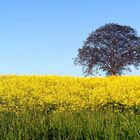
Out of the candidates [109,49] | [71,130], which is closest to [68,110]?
[71,130]

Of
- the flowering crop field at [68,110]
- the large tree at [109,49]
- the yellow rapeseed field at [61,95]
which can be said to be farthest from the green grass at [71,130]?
the large tree at [109,49]

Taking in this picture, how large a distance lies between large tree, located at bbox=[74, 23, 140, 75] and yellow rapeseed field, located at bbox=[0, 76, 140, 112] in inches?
1055

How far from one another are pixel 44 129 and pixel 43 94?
513 inches

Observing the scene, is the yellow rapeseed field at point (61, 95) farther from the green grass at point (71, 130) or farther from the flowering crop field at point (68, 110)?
the green grass at point (71, 130)

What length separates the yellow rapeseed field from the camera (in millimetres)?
21734

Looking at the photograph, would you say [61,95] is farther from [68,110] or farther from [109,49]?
[109,49]

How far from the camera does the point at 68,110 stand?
60.4 ft

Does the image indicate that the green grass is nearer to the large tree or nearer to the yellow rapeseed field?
the yellow rapeseed field

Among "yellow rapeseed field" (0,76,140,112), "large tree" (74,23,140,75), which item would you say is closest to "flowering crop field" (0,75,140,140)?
"yellow rapeseed field" (0,76,140,112)

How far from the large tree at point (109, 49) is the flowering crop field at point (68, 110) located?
23.9 metres

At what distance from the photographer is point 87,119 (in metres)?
12.6

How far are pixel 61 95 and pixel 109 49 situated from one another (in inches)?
1382

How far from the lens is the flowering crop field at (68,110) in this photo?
35.9ft

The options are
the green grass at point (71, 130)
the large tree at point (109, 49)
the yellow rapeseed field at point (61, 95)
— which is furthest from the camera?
the large tree at point (109, 49)
